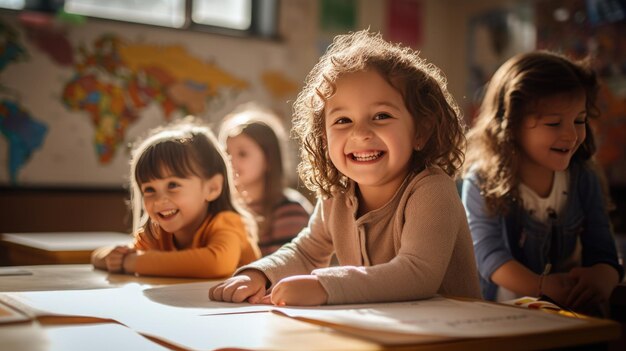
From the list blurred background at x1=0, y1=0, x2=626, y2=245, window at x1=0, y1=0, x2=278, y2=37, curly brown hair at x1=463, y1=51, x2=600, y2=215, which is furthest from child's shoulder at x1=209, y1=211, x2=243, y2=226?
window at x1=0, y1=0, x2=278, y2=37

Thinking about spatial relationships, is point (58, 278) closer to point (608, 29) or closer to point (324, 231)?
point (324, 231)

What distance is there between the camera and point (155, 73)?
3.78 meters

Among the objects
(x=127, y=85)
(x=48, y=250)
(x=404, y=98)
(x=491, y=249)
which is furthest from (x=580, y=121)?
(x=127, y=85)

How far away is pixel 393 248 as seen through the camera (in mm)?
1165

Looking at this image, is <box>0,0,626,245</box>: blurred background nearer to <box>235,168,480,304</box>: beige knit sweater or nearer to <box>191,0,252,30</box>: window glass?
<box>191,0,252,30</box>: window glass

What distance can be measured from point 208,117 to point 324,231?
110 inches

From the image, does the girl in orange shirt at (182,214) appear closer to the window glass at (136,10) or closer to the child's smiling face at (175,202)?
the child's smiling face at (175,202)

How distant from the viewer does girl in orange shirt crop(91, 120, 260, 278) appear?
52.5 inches

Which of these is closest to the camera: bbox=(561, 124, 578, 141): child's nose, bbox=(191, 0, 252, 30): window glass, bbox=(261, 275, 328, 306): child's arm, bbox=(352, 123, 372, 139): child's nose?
bbox=(261, 275, 328, 306): child's arm

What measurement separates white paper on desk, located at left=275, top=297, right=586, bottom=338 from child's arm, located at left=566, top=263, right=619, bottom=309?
551mm

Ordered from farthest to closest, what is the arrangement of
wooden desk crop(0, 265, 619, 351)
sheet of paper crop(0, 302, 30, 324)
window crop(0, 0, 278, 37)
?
window crop(0, 0, 278, 37) → sheet of paper crop(0, 302, 30, 324) → wooden desk crop(0, 265, 619, 351)

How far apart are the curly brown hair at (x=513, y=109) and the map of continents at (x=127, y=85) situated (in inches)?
97.5

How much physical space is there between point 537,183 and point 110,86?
266 cm

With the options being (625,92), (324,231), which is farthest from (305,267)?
(625,92)
